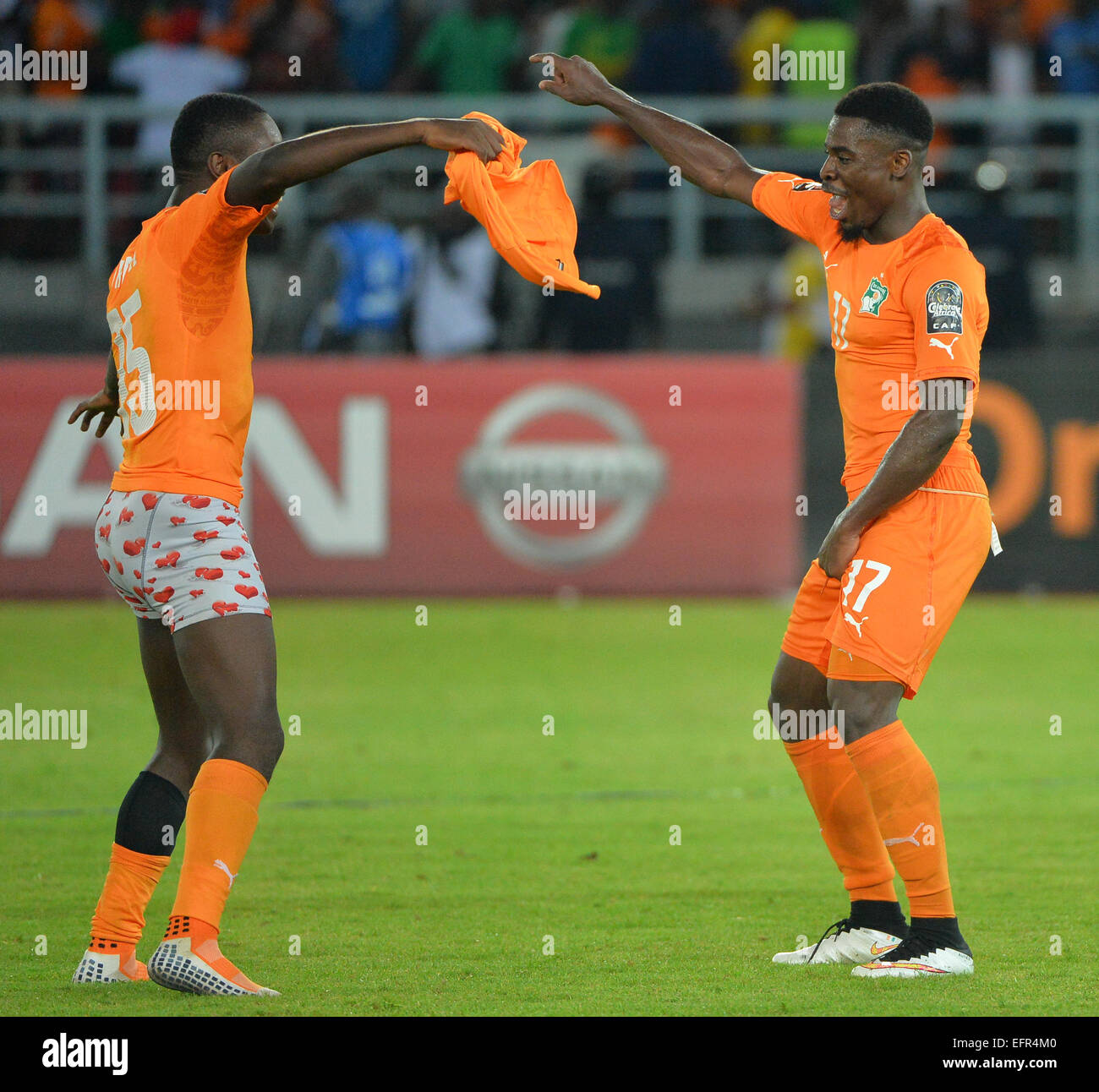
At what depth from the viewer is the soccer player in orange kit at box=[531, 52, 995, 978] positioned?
516 centimetres

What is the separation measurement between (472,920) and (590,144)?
1101 cm

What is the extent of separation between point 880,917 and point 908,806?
53cm

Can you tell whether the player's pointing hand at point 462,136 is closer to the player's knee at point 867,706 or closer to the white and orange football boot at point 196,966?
the player's knee at point 867,706

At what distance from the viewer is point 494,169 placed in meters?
5.09

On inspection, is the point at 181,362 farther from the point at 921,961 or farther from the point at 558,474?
the point at 558,474

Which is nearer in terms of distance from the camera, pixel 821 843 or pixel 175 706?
pixel 175 706

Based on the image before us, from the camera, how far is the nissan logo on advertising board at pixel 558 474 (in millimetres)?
14188

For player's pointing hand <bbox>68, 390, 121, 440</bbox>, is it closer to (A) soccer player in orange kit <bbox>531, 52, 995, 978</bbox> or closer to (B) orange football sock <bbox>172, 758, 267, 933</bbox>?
(B) orange football sock <bbox>172, 758, 267, 933</bbox>

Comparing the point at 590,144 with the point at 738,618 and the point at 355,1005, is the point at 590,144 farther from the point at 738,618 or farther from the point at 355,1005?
the point at 355,1005

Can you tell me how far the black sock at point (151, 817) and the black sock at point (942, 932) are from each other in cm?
213

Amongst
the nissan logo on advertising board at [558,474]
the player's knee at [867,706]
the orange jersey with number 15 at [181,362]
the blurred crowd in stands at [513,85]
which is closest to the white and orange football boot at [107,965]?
the orange jersey with number 15 at [181,362]

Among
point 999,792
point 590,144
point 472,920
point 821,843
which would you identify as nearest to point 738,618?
point 590,144

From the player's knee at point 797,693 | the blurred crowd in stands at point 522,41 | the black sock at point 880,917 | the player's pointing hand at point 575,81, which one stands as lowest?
the black sock at point 880,917

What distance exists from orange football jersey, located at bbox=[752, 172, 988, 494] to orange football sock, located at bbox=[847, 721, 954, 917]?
2.55ft
